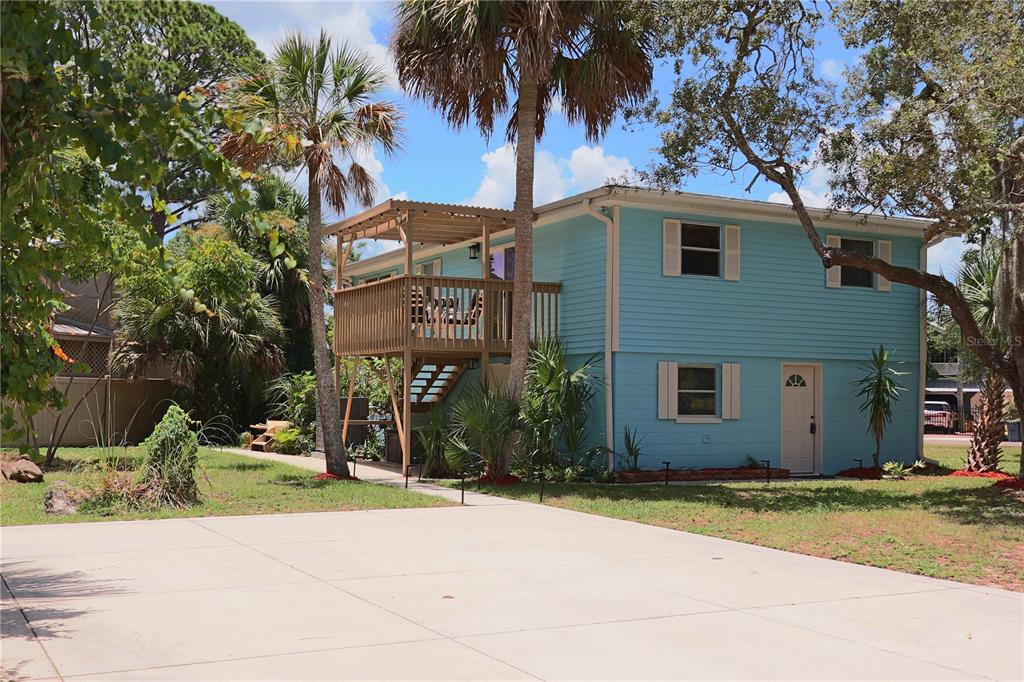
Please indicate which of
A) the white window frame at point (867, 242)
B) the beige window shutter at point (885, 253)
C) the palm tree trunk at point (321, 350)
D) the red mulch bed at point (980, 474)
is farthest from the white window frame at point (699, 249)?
the palm tree trunk at point (321, 350)

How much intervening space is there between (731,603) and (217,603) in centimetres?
389

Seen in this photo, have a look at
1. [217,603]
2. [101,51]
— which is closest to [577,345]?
[217,603]

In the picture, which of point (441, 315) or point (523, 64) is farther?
point (441, 315)

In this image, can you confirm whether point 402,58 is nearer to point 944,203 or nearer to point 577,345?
point 577,345

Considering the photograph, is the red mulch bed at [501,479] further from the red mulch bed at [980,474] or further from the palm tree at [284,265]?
the palm tree at [284,265]

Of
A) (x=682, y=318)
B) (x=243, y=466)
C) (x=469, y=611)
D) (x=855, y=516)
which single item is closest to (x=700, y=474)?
(x=682, y=318)

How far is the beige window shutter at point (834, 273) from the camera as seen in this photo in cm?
2039

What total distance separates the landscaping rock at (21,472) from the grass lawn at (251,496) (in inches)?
7.4

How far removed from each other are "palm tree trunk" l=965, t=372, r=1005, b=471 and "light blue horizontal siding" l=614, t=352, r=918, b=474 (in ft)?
3.98

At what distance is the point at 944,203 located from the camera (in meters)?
14.3

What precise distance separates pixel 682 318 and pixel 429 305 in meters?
4.75

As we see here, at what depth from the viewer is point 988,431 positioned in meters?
20.2

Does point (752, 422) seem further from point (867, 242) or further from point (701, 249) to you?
point (867, 242)

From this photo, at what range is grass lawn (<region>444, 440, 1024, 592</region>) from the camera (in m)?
9.98
